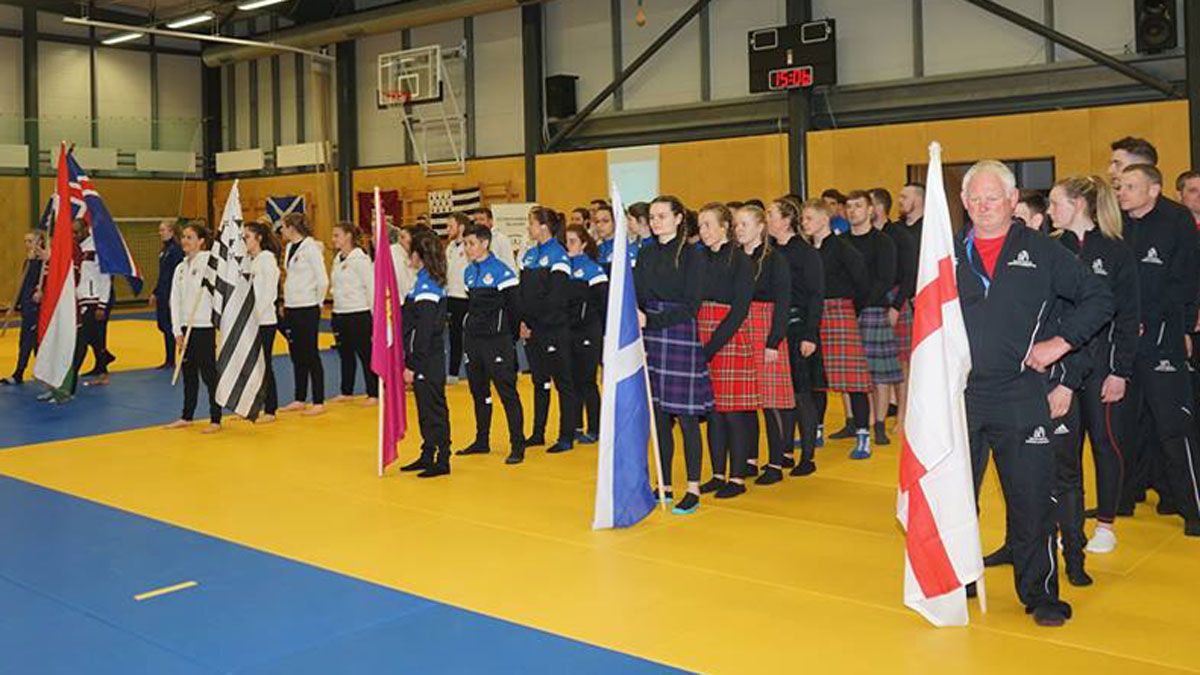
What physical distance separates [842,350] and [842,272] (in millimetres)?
553

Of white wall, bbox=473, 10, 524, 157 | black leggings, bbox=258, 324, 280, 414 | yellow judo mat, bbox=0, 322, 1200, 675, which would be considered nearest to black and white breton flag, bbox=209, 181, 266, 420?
black leggings, bbox=258, 324, 280, 414

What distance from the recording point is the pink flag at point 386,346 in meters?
7.46

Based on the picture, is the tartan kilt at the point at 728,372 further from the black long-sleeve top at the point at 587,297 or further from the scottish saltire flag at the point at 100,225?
the scottish saltire flag at the point at 100,225

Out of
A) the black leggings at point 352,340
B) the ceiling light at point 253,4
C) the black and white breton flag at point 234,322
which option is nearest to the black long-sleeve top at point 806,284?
the black and white breton flag at point 234,322

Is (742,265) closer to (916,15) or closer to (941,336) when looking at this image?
(941,336)

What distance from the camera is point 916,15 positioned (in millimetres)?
16250

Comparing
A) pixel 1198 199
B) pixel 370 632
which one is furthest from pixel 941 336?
pixel 1198 199

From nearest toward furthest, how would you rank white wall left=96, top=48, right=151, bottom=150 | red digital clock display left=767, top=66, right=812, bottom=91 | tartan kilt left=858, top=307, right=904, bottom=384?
tartan kilt left=858, top=307, right=904, bottom=384 → red digital clock display left=767, top=66, right=812, bottom=91 → white wall left=96, top=48, right=151, bottom=150

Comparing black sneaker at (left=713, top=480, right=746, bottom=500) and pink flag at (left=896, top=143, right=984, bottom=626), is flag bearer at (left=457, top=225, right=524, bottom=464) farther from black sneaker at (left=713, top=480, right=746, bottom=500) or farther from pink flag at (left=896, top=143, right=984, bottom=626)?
pink flag at (left=896, top=143, right=984, bottom=626)

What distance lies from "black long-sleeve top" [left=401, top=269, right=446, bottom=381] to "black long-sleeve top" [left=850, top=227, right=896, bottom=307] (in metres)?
2.99

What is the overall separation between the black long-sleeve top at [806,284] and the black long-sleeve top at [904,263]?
1166mm

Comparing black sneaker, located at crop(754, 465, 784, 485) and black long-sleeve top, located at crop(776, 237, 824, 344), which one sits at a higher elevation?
black long-sleeve top, located at crop(776, 237, 824, 344)

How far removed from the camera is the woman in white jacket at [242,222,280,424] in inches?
383

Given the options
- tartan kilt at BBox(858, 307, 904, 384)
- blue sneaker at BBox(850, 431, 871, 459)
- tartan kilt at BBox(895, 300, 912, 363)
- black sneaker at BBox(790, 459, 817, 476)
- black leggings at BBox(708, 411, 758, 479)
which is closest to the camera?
black leggings at BBox(708, 411, 758, 479)
